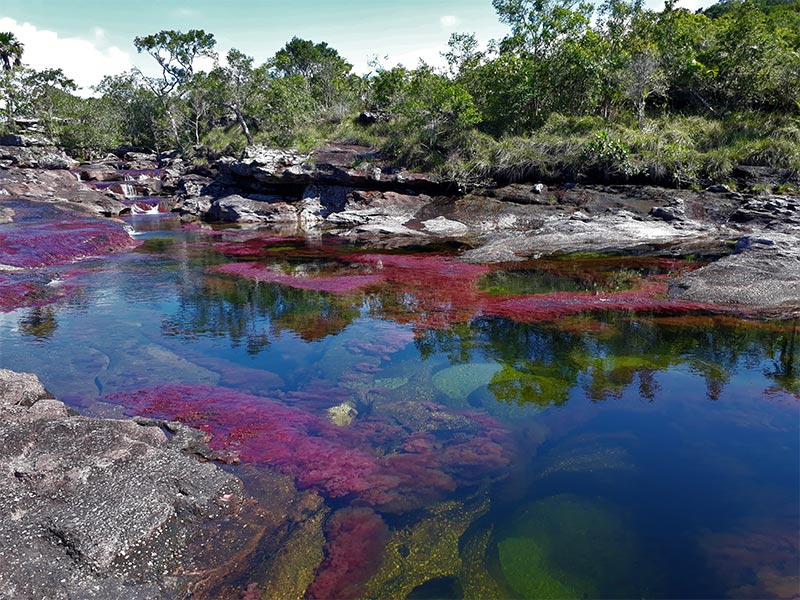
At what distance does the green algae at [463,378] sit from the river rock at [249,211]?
3358cm

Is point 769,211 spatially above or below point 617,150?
below

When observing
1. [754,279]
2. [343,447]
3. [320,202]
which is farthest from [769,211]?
[320,202]

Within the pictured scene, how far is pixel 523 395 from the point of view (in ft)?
37.2

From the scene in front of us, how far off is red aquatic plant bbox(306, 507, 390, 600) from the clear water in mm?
182

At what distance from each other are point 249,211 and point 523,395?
38.0 meters

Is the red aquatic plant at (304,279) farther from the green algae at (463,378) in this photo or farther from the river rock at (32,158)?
the river rock at (32,158)

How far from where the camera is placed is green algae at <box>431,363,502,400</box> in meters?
11.7

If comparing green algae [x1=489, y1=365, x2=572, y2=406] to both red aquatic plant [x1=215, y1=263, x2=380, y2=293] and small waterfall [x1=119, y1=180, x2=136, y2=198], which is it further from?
small waterfall [x1=119, y1=180, x2=136, y2=198]

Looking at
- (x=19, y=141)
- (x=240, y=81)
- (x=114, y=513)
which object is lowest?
(x=114, y=513)

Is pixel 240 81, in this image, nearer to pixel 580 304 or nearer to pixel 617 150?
pixel 617 150

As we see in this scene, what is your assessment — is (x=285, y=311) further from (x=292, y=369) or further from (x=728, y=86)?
(x=728, y=86)

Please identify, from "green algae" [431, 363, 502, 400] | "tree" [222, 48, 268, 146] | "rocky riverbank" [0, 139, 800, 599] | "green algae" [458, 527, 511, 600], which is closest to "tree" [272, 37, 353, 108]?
"tree" [222, 48, 268, 146]

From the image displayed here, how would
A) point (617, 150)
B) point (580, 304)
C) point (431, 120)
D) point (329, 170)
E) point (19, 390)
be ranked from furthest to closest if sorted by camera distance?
point (329, 170) → point (431, 120) → point (617, 150) → point (580, 304) → point (19, 390)

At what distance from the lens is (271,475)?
27.6ft
